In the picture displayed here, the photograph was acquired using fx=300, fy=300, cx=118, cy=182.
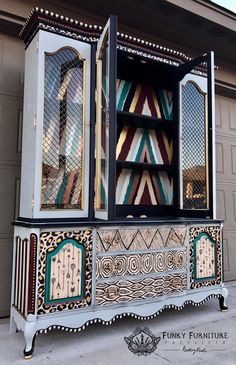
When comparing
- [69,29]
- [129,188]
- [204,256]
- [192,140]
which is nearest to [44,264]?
[129,188]

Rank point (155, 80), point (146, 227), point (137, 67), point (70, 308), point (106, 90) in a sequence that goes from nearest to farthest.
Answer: point (70, 308) → point (106, 90) → point (146, 227) → point (137, 67) → point (155, 80)

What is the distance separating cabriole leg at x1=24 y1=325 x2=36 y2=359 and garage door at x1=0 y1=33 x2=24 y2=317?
663 mm

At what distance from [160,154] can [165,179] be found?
272 mm

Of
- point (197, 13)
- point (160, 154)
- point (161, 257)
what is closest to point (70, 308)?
point (161, 257)

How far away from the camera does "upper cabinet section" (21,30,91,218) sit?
2.13 m

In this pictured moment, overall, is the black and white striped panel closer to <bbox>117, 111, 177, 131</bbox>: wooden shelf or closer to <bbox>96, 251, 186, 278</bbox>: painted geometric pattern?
<bbox>96, 251, 186, 278</bbox>: painted geometric pattern

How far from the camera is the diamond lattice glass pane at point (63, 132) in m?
2.19

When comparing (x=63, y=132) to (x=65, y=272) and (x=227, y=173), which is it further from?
(x=227, y=173)

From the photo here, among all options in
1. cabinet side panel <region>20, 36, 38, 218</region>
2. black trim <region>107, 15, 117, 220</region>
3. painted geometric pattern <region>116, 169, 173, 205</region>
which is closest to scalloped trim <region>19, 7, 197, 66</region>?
cabinet side panel <region>20, 36, 38, 218</region>

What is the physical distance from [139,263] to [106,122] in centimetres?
109

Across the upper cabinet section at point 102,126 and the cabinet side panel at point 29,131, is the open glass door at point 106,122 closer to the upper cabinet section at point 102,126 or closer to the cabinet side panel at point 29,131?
the upper cabinet section at point 102,126

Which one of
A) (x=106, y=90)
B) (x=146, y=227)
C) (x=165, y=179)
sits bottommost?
(x=146, y=227)

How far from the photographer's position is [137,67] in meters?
2.85

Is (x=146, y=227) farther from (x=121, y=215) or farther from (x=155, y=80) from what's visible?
(x=155, y=80)
